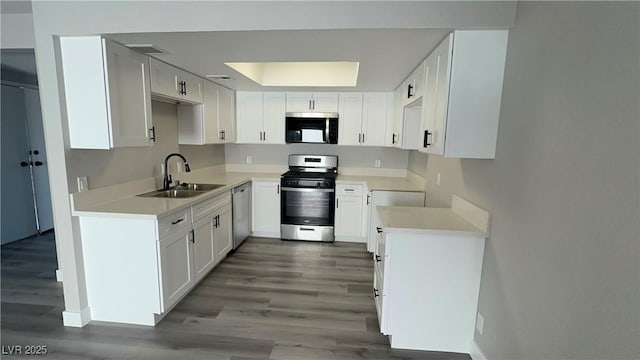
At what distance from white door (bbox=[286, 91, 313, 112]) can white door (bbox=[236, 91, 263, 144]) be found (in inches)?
18.3

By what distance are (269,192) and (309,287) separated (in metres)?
1.69

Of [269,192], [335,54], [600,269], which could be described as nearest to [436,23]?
[335,54]

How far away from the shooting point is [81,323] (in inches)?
88.0

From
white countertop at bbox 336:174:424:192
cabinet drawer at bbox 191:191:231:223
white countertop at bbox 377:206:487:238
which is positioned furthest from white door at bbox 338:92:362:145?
white countertop at bbox 377:206:487:238

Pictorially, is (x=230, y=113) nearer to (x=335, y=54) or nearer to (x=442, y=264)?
(x=335, y=54)

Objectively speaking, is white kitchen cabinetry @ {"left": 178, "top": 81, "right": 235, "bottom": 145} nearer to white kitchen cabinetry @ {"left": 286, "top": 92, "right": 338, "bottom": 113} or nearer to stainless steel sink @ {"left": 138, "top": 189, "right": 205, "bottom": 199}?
stainless steel sink @ {"left": 138, "top": 189, "right": 205, "bottom": 199}

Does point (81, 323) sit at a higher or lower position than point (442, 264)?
lower

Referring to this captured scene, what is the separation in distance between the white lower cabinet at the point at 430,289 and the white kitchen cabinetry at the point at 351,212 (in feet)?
6.68

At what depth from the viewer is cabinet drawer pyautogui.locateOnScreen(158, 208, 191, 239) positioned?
7.16 feet

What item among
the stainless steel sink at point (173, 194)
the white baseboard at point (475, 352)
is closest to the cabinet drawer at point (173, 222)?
the stainless steel sink at point (173, 194)

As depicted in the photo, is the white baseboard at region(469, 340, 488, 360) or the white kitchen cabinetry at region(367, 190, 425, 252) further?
the white kitchen cabinetry at region(367, 190, 425, 252)

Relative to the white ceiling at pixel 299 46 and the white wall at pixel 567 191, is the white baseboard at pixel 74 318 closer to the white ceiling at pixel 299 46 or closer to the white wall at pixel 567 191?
the white ceiling at pixel 299 46

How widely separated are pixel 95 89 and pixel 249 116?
2.32 metres

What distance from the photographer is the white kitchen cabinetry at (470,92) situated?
5.74ft
